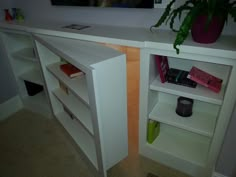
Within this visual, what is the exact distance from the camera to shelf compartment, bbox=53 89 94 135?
51.3 inches

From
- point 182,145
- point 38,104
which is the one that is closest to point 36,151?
point 38,104

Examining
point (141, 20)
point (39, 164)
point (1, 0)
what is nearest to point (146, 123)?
point (141, 20)

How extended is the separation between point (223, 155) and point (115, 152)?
2.31ft

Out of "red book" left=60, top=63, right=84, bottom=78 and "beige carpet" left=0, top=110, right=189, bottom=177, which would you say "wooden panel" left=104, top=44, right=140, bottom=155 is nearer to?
"beige carpet" left=0, top=110, right=189, bottom=177

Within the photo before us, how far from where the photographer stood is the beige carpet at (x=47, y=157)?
142cm

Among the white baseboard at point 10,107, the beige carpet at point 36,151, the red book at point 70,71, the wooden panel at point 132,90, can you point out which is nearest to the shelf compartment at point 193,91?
the wooden panel at point 132,90

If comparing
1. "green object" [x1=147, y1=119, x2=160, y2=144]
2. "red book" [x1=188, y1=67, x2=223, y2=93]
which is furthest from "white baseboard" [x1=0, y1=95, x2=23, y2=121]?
"red book" [x1=188, y1=67, x2=223, y2=93]

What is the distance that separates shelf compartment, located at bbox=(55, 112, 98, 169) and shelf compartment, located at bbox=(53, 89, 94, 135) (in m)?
0.26

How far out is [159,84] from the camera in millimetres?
1235

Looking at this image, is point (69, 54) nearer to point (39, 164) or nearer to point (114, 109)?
point (114, 109)

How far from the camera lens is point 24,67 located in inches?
82.1

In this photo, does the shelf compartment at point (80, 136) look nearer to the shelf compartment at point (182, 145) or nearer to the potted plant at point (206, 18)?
the shelf compartment at point (182, 145)

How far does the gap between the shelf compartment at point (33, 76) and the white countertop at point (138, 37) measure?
531 millimetres

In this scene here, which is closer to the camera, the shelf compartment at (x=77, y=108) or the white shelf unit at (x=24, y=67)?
the shelf compartment at (x=77, y=108)
